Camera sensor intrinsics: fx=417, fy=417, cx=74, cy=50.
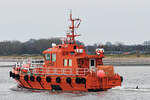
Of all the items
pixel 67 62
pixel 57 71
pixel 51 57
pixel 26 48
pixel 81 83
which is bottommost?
pixel 81 83

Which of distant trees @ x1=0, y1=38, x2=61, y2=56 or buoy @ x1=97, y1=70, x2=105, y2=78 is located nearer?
buoy @ x1=97, y1=70, x2=105, y2=78

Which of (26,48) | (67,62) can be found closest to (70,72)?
(67,62)

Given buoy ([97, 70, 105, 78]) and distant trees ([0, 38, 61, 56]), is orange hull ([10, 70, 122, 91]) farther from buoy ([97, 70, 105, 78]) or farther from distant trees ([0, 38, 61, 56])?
distant trees ([0, 38, 61, 56])

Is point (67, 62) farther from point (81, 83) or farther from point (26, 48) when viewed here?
point (26, 48)

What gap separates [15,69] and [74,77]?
22.9ft

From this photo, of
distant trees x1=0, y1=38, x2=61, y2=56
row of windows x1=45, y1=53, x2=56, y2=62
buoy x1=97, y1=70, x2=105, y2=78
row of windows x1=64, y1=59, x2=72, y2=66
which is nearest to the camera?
buoy x1=97, y1=70, x2=105, y2=78

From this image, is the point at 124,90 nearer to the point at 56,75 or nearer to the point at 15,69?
the point at 56,75

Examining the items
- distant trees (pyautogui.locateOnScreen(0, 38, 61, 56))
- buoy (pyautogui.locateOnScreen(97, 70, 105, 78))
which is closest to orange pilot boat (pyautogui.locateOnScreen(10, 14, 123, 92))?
buoy (pyautogui.locateOnScreen(97, 70, 105, 78))

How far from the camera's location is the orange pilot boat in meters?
29.4

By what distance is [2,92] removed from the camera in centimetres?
3234

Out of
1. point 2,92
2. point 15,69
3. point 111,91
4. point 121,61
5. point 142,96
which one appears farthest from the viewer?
point 121,61

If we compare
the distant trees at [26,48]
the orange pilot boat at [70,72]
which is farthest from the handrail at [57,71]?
the distant trees at [26,48]

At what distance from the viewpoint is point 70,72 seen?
3034cm

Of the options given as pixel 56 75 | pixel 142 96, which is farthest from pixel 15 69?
pixel 142 96
